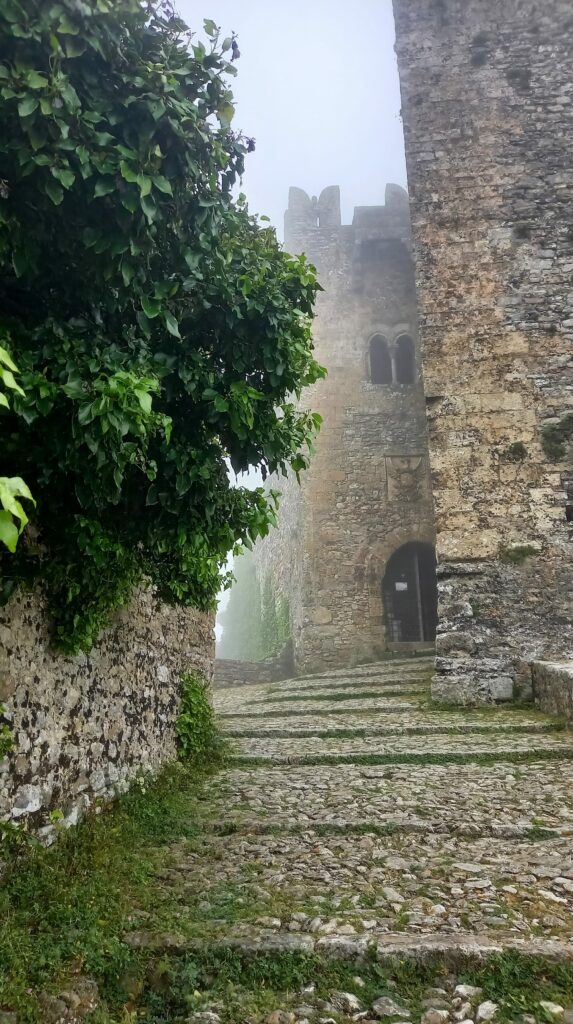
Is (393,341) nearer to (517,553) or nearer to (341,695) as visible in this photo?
(517,553)

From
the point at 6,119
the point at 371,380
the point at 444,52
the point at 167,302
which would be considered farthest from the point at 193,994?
the point at 371,380

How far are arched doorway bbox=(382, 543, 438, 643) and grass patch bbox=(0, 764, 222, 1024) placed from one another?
1055cm

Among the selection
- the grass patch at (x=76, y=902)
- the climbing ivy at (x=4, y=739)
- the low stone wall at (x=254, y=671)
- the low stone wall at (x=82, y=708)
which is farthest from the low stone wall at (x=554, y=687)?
the low stone wall at (x=254, y=671)

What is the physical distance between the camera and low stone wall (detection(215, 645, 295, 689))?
14266 mm

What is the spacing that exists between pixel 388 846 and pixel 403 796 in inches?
30.7

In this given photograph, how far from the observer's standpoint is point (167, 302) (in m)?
2.97

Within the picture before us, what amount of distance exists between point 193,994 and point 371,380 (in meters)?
13.6

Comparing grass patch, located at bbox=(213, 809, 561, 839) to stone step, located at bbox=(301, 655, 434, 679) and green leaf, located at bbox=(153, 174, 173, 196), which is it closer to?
green leaf, located at bbox=(153, 174, 173, 196)

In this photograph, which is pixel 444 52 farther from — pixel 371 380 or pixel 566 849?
pixel 566 849

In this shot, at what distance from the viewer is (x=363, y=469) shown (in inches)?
570

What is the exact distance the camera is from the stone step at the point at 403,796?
13.0ft

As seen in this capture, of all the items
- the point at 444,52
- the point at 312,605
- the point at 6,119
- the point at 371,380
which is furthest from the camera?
the point at 371,380

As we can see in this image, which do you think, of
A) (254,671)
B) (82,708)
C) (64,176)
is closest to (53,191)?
(64,176)

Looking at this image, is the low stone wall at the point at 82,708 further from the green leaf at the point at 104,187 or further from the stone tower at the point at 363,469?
the stone tower at the point at 363,469
